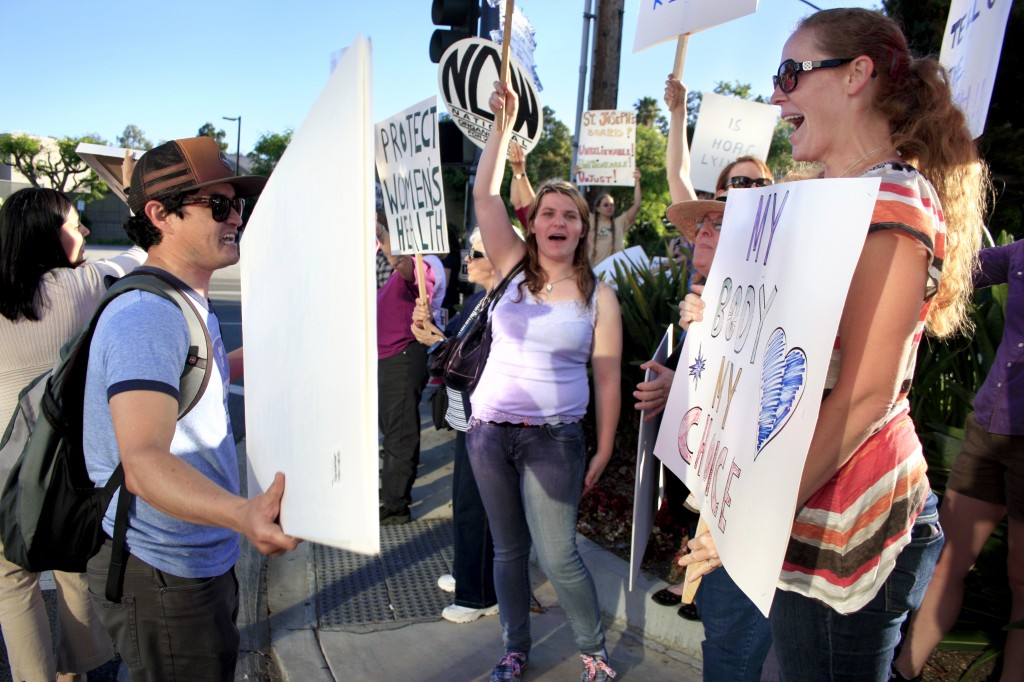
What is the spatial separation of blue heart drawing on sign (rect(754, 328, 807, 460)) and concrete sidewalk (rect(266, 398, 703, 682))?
2259 mm

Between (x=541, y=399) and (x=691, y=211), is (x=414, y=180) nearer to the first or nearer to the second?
(x=541, y=399)

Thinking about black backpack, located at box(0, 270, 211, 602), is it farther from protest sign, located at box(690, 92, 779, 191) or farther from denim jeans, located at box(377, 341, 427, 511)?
→ protest sign, located at box(690, 92, 779, 191)

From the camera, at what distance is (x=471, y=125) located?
181 inches

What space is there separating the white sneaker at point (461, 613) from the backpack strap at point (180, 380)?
81.3 inches

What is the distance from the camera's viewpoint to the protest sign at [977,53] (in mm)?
3162

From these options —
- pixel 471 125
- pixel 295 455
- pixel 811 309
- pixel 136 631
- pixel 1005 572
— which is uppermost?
pixel 471 125

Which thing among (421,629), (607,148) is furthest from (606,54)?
(421,629)

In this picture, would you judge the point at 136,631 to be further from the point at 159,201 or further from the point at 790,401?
the point at 790,401

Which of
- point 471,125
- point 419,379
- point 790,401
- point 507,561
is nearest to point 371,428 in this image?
point 790,401

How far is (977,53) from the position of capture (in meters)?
3.32

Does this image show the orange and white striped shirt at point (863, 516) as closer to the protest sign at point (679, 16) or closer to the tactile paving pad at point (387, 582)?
the protest sign at point (679, 16)

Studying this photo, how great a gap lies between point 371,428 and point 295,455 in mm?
260

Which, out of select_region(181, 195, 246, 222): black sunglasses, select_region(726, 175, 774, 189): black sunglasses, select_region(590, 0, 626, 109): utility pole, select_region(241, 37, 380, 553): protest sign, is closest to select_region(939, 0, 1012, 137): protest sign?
select_region(726, 175, 774, 189): black sunglasses

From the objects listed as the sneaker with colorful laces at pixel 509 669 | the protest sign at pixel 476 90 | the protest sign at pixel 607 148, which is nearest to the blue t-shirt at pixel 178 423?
the sneaker with colorful laces at pixel 509 669
